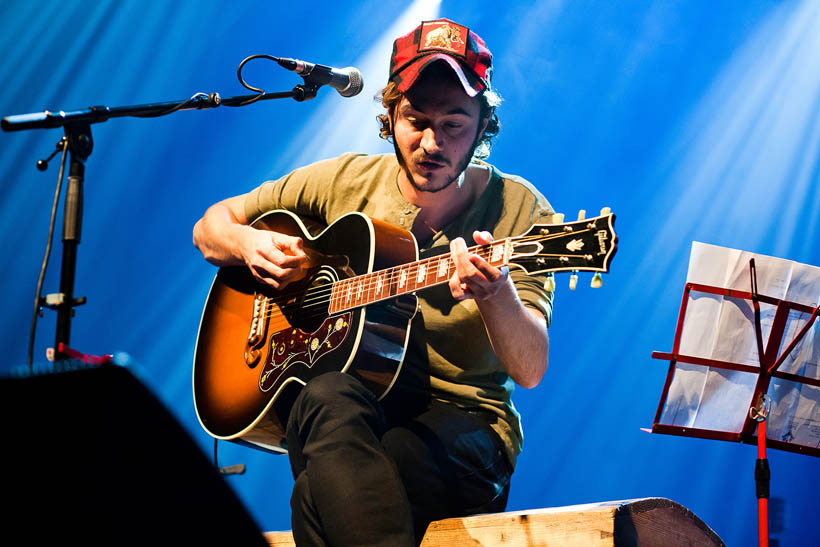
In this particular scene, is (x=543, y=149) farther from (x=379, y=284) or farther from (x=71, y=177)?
(x=71, y=177)

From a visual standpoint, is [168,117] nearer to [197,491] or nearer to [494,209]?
[494,209]

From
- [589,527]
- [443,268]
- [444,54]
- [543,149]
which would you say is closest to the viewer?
[589,527]

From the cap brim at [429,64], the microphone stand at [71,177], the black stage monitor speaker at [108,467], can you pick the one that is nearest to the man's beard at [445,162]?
the cap brim at [429,64]

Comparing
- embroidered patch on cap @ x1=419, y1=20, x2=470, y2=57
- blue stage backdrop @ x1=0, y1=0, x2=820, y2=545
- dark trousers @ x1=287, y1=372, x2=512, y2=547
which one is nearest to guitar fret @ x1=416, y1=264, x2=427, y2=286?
dark trousers @ x1=287, y1=372, x2=512, y2=547

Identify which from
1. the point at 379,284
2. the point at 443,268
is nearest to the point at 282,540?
the point at 379,284

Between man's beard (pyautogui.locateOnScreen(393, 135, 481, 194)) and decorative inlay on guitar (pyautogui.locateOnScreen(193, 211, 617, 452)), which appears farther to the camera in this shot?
man's beard (pyautogui.locateOnScreen(393, 135, 481, 194))

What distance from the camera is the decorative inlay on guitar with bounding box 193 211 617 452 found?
1.71 metres

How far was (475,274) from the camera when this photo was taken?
1.68 metres

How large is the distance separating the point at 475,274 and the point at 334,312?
1.59 ft

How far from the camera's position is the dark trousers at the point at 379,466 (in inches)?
55.0

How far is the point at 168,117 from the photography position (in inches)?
140

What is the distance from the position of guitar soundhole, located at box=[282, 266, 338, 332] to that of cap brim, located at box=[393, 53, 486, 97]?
2.06 feet

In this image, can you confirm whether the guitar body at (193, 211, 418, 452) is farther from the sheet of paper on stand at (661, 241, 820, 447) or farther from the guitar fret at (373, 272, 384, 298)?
the sheet of paper on stand at (661, 241, 820, 447)

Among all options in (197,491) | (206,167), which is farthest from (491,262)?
(206,167)
